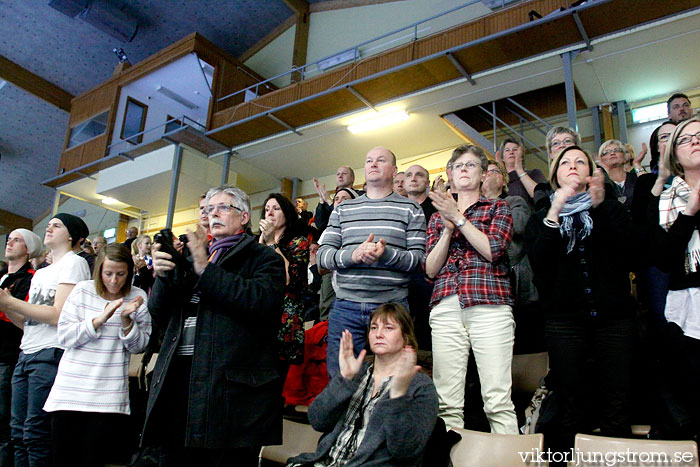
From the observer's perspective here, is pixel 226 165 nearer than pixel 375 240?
No

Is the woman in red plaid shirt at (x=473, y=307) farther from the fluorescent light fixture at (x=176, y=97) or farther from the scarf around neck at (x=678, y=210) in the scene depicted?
the fluorescent light fixture at (x=176, y=97)

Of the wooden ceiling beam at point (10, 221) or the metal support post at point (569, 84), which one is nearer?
the metal support post at point (569, 84)

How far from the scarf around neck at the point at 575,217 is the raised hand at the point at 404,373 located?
2.53 feet

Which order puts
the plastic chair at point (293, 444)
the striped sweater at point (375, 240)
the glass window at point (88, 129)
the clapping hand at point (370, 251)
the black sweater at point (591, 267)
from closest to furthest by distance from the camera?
the black sweater at point (591, 267), the clapping hand at point (370, 251), the striped sweater at point (375, 240), the plastic chair at point (293, 444), the glass window at point (88, 129)

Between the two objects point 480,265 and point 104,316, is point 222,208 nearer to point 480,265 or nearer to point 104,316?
point 104,316

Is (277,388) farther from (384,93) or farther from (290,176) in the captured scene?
(290,176)

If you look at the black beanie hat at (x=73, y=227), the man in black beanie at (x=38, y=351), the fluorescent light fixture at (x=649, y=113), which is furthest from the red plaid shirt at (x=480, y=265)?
the fluorescent light fixture at (x=649, y=113)

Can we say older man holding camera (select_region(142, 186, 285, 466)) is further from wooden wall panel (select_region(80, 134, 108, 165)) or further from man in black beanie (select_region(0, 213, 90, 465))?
wooden wall panel (select_region(80, 134, 108, 165))

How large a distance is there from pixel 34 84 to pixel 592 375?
1201cm

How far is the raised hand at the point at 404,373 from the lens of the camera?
4.96 feet

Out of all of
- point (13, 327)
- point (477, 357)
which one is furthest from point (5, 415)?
point (477, 357)

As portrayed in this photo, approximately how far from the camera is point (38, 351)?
7.77 ft

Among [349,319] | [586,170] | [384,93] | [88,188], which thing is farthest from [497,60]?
[88,188]

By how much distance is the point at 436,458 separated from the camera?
1648mm
